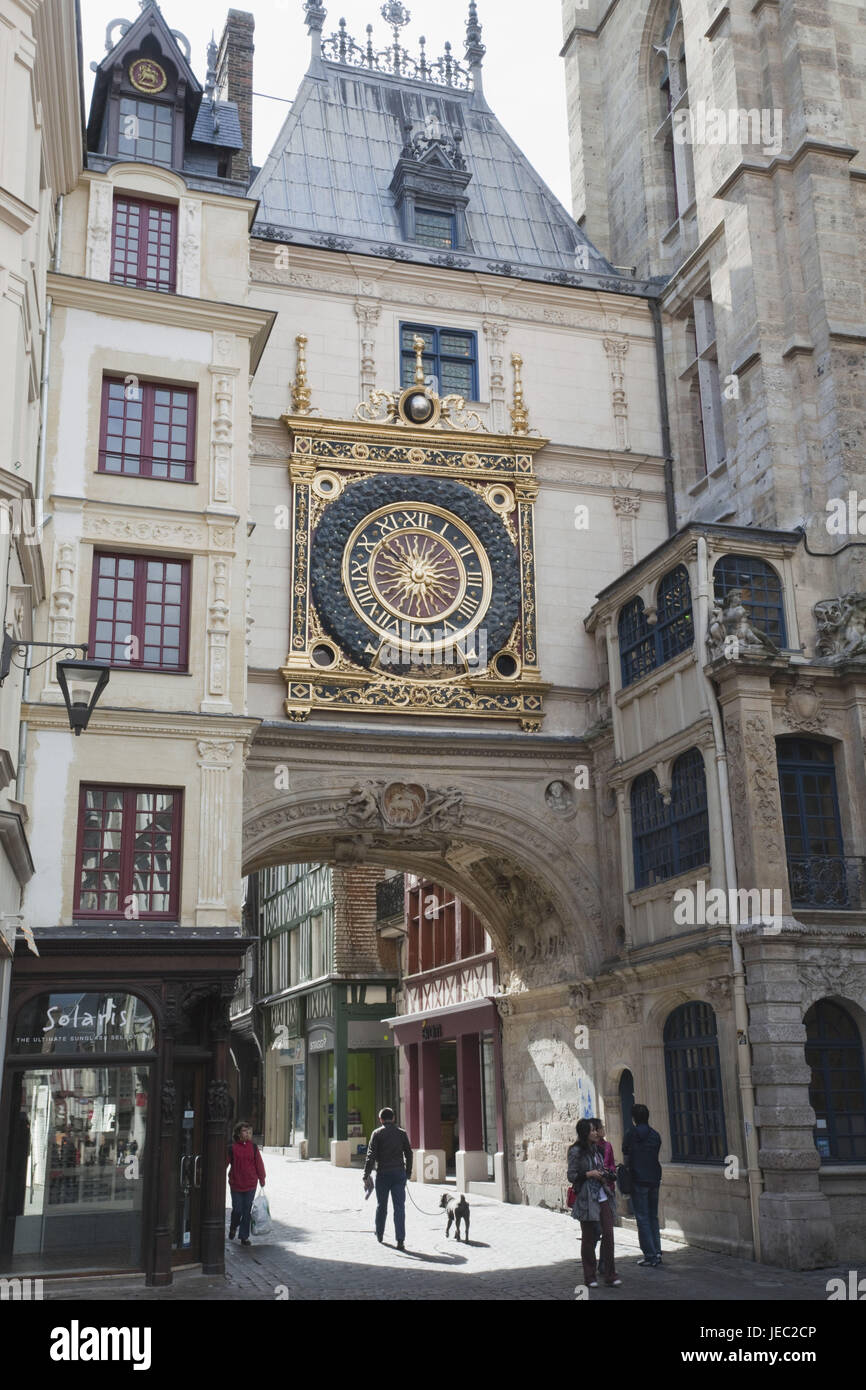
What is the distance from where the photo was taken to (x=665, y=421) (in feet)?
83.5

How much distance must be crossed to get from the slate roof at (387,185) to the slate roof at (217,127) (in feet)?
8.23

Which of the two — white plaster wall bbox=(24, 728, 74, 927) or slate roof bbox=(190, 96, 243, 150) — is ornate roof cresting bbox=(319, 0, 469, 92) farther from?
white plaster wall bbox=(24, 728, 74, 927)

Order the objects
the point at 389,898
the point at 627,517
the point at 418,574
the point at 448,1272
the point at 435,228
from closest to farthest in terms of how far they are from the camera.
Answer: the point at 448,1272, the point at 418,574, the point at 627,517, the point at 435,228, the point at 389,898

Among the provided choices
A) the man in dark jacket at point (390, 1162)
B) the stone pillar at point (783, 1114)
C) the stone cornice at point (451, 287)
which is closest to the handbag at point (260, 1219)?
the man in dark jacket at point (390, 1162)

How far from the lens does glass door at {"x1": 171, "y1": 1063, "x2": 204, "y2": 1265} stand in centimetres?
1600

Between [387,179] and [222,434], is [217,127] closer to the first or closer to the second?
[222,434]

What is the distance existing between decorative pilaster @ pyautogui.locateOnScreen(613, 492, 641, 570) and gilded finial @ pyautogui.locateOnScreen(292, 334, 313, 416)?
19.5 feet

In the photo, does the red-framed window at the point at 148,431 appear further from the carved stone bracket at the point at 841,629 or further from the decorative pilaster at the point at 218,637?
the carved stone bracket at the point at 841,629

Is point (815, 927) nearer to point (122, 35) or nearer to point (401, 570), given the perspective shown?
point (401, 570)

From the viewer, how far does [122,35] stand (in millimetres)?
21344

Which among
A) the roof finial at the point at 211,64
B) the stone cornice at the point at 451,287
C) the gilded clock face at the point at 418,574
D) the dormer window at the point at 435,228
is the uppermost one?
the roof finial at the point at 211,64

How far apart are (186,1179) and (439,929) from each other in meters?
16.8

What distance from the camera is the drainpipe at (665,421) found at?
978 inches

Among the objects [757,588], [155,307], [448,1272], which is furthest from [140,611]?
[448,1272]
